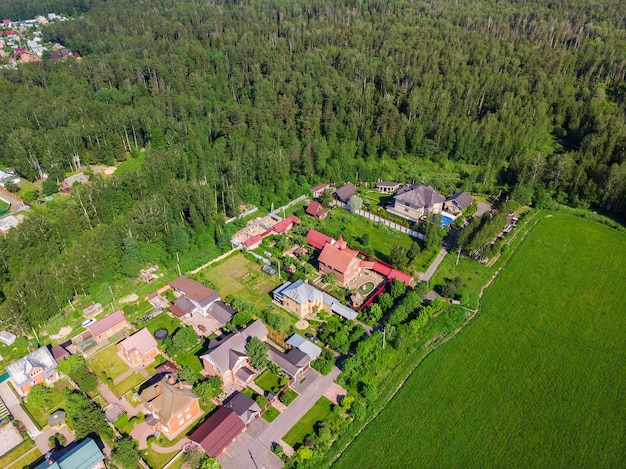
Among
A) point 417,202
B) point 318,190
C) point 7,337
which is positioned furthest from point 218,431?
point 318,190

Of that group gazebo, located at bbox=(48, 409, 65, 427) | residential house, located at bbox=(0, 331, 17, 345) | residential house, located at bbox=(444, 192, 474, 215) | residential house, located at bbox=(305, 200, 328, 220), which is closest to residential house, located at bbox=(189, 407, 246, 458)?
gazebo, located at bbox=(48, 409, 65, 427)

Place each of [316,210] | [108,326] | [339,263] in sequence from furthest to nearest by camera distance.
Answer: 1. [316,210]
2. [339,263]
3. [108,326]

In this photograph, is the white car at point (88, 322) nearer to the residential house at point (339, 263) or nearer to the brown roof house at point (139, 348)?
the brown roof house at point (139, 348)

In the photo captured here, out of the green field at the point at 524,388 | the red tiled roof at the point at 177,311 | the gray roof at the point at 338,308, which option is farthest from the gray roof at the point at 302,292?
the green field at the point at 524,388

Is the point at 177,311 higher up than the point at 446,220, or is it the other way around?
the point at 177,311

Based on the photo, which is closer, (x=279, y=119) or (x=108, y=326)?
(x=108, y=326)

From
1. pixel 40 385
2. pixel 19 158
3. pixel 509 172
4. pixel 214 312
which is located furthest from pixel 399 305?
pixel 19 158

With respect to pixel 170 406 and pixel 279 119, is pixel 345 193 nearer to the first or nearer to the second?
pixel 279 119

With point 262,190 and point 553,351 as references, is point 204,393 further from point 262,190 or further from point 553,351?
point 262,190
